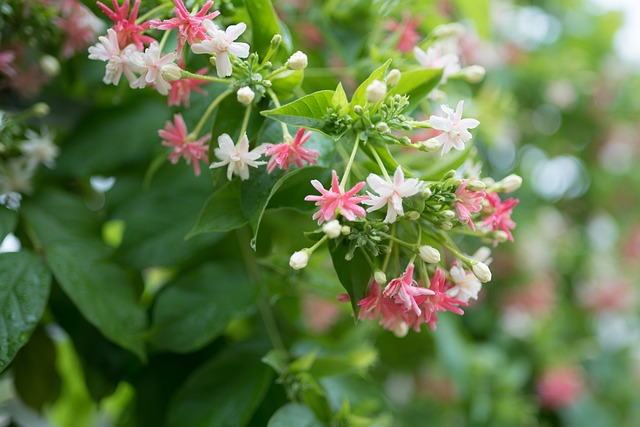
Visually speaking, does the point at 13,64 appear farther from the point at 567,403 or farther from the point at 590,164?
the point at 590,164

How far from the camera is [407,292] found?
41cm

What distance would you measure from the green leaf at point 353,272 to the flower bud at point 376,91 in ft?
0.33

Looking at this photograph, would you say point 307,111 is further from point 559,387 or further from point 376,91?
point 559,387

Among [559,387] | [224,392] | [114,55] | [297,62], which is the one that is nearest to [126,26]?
[114,55]

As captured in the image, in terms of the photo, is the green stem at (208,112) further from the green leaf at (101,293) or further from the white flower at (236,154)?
the green leaf at (101,293)

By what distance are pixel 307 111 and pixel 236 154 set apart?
57 millimetres

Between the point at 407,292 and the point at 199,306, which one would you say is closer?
the point at 407,292

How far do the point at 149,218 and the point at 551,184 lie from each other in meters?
1.00

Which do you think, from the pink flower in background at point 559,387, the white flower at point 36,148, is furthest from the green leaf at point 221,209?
the pink flower in background at point 559,387

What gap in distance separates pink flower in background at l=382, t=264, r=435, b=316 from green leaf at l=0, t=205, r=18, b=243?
1.10ft

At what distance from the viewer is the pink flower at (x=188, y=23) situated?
1.35 ft

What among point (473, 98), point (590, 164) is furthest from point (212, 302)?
point (590, 164)

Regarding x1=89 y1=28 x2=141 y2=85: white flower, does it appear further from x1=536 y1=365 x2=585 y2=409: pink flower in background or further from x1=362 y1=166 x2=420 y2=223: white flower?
x1=536 y1=365 x2=585 y2=409: pink flower in background

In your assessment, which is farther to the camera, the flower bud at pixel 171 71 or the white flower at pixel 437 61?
the white flower at pixel 437 61
